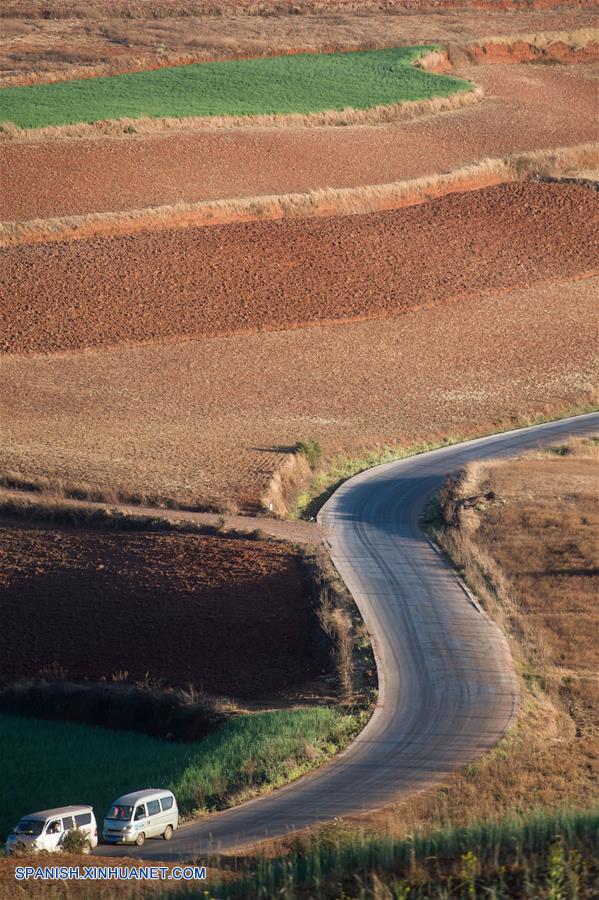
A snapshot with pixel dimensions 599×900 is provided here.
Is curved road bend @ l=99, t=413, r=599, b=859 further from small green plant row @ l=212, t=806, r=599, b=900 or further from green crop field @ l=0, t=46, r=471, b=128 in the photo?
green crop field @ l=0, t=46, r=471, b=128

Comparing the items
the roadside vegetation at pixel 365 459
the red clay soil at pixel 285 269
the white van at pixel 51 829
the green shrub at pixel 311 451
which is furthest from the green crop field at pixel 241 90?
the white van at pixel 51 829

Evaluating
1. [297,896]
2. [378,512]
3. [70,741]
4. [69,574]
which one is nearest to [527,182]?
[378,512]

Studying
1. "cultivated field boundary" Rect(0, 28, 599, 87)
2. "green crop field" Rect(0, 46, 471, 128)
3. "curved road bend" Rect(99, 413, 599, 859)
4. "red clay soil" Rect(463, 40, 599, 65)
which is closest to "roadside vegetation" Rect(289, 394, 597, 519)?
"curved road bend" Rect(99, 413, 599, 859)

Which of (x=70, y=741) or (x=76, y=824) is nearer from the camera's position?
(x=76, y=824)

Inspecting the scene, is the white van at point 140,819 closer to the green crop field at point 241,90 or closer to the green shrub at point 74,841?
the green shrub at point 74,841

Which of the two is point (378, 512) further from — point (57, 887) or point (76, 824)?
point (57, 887)

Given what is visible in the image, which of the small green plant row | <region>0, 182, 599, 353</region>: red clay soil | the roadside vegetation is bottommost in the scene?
the roadside vegetation

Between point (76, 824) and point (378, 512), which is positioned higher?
point (76, 824)

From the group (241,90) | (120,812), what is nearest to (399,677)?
(120,812)
